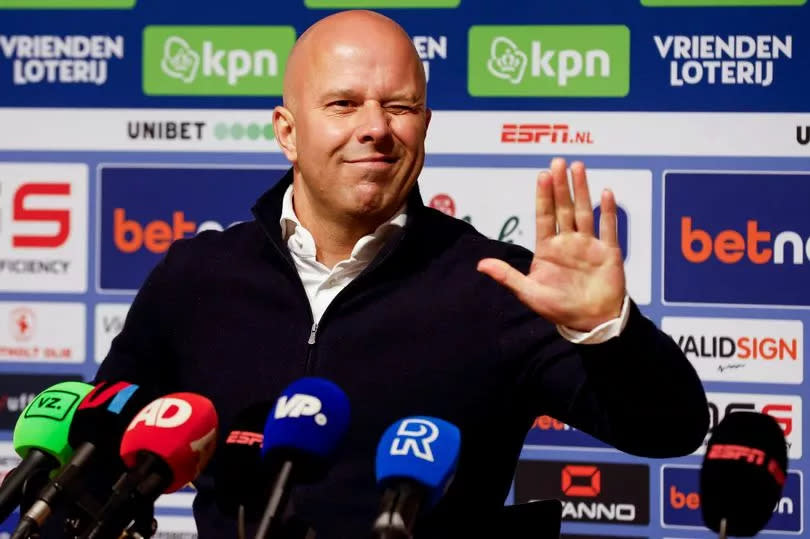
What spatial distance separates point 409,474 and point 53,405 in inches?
18.4

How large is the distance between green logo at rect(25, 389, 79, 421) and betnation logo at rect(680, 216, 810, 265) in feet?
5.67

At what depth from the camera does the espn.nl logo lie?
2875mm

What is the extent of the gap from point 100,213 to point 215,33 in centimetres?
52

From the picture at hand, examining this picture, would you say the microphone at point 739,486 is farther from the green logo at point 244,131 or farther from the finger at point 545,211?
the green logo at point 244,131

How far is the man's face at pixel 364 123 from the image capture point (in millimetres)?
1820

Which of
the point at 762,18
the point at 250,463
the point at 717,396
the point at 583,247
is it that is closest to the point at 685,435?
the point at 583,247

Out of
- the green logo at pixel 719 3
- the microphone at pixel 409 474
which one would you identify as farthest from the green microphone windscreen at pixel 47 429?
the green logo at pixel 719 3

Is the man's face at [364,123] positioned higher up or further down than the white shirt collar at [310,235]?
higher up

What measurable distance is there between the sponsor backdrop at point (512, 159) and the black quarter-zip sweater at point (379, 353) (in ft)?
3.28

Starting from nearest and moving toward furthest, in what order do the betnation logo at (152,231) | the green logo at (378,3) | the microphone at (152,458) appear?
the microphone at (152,458)
the green logo at (378,3)
the betnation logo at (152,231)

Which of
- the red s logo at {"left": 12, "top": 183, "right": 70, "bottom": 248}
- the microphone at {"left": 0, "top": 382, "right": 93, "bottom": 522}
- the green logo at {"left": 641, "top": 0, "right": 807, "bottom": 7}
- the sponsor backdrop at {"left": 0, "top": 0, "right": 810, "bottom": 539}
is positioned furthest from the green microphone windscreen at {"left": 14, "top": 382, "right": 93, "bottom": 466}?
the green logo at {"left": 641, "top": 0, "right": 807, "bottom": 7}

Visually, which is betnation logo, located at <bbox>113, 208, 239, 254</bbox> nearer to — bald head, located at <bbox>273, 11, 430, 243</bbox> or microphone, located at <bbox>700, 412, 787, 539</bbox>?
bald head, located at <bbox>273, 11, 430, 243</bbox>

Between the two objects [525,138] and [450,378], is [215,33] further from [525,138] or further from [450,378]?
[450,378]

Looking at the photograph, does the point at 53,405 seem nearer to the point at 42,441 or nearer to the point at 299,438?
the point at 42,441
